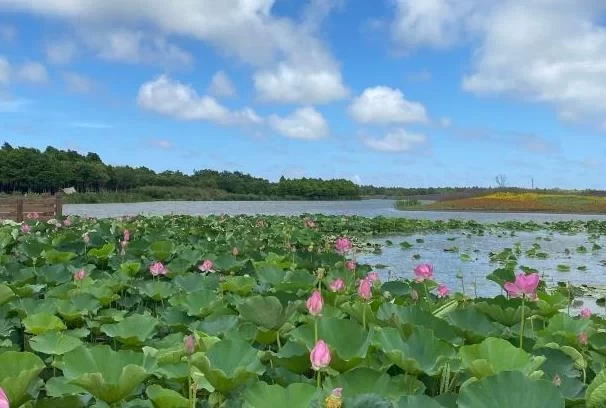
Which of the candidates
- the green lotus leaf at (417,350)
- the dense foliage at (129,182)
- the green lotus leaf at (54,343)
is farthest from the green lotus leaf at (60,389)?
the dense foliage at (129,182)

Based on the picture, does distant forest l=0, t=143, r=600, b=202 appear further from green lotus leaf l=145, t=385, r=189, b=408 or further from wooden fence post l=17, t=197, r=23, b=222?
green lotus leaf l=145, t=385, r=189, b=408

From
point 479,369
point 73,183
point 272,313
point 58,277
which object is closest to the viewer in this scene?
point 479,369

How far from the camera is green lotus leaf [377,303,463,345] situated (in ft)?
6.48

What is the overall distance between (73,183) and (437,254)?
3900 centimetres

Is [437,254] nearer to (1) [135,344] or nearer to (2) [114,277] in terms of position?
(2) [114,277]

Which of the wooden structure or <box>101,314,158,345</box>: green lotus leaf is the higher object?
the wooden structure

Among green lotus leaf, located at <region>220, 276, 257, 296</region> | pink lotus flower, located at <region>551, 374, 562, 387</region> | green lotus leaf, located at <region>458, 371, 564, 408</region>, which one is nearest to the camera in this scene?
green lotus leaf, located at <region>458, 371, 564, 408</region>

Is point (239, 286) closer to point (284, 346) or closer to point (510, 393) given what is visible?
point (284, 346)

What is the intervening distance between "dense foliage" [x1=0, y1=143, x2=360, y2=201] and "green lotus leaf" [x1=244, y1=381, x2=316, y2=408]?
41.2 meters

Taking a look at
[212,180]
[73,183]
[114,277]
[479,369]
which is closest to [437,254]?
[114,277]

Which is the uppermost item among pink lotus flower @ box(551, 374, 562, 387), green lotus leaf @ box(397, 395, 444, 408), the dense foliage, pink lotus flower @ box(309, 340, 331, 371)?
the dense foliage

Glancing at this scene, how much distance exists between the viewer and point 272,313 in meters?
2.10

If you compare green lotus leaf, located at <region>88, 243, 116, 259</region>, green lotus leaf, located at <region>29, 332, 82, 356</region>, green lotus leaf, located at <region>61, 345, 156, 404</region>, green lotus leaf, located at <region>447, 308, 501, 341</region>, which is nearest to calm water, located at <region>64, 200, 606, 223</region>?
green lotus leaf, located at <region>88, 243, 116, 259</region>

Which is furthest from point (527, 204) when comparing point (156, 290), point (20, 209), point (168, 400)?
point (168, 400)
